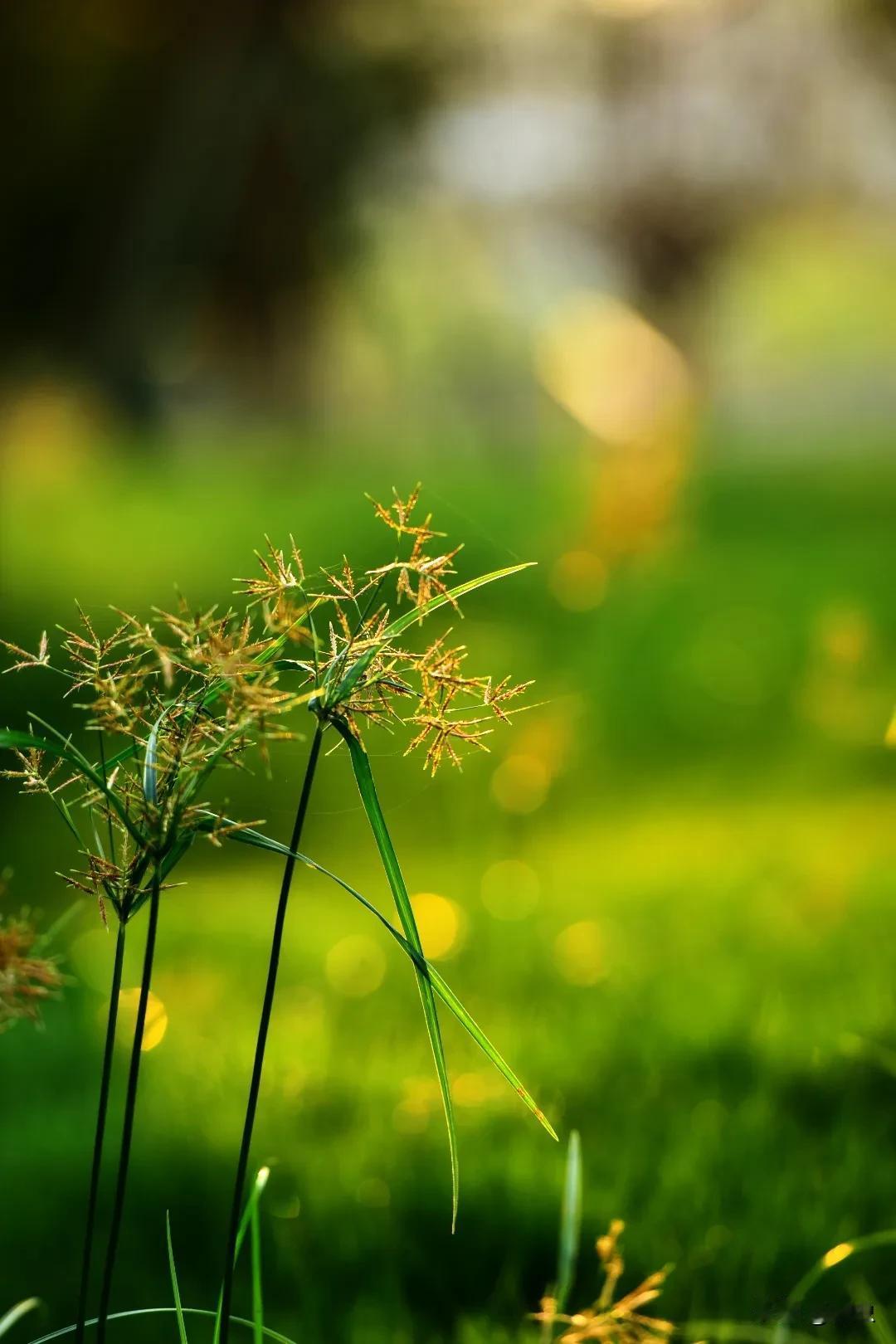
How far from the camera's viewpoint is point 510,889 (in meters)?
3.69

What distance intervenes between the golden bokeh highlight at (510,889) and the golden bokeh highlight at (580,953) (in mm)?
185

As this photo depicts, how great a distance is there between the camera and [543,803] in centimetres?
458

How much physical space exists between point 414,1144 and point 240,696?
1.48 m

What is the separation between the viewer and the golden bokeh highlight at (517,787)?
4.47 metres

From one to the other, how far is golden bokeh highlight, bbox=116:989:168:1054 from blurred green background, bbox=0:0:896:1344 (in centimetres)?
2

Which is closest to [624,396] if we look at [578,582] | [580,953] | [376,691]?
[578,582]

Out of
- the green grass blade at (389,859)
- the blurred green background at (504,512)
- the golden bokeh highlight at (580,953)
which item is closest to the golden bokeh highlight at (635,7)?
the blurred green background at (504,512)

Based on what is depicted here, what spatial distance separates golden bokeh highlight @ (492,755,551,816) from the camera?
14.7ft

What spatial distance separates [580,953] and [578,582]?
2679mm

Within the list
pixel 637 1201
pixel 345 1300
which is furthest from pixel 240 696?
pixel 637 1201

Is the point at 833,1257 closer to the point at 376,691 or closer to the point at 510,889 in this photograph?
the point at 376,691

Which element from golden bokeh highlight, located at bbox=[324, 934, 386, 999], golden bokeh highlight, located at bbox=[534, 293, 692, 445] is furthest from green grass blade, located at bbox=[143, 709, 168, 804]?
golden bokeh highlight, located at bbox=[534, 293, 692, 445]

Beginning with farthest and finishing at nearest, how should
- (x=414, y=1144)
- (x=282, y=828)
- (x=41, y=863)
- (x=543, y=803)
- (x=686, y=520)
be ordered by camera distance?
1. (x=686, y=520)
2. (x=282, y=828)
3. (x=543, y=803)
4. (x=41, y=863)
5. (x=414, y=1144)

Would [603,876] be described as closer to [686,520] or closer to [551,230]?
[686,520]
